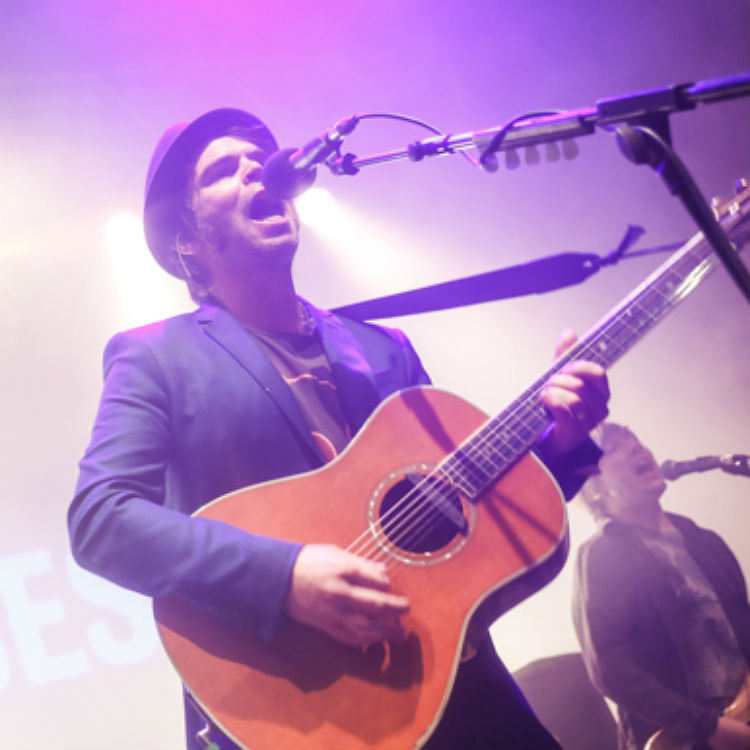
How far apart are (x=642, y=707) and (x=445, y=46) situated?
12.8 feet

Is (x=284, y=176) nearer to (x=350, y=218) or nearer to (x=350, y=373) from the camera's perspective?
(x=350, y=373)

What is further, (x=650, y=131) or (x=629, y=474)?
(x=629, y=474)

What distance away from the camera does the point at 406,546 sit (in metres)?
1.47

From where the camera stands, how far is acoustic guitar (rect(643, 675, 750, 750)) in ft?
10.5

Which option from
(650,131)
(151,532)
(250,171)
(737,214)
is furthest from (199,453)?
(737,214)

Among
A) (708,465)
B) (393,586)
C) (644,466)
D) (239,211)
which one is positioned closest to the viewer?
(393,586)

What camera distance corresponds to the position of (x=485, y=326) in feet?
Result: 13.0

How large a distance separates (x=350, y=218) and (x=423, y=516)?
282 cm

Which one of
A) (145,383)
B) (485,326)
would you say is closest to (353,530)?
(145,383)

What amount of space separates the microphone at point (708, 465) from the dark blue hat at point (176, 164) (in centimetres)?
289

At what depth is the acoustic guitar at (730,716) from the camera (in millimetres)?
3199

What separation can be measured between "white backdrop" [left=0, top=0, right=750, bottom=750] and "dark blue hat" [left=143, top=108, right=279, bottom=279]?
110 cm

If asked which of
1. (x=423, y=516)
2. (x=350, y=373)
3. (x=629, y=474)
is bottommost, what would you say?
(x=629, y=474)

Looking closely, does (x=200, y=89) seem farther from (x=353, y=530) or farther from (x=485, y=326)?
(x=353, y=530)
